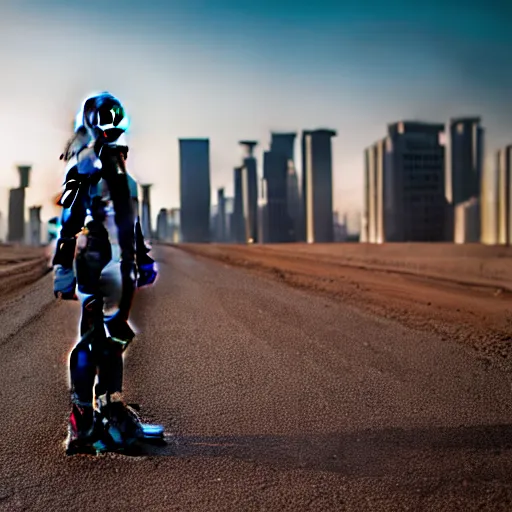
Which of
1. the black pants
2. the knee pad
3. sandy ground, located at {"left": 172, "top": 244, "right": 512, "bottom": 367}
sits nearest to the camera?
the black pants

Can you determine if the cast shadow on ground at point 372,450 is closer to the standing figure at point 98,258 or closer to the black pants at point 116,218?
the standing figure at point 98,258

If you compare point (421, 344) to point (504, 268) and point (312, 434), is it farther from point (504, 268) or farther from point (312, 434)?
point (504, 268)

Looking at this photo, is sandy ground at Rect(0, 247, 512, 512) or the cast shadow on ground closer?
sandy ground at Rect(0, 247, 512, 512)

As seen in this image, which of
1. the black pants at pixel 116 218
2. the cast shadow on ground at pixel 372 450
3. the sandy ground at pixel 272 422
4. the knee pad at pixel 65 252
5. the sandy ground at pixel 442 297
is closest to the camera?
the sandy ground at pixel 272 422

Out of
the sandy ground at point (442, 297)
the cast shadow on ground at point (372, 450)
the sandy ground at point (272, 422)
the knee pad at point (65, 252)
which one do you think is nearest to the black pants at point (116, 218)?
the knee pad at point (65, 252)

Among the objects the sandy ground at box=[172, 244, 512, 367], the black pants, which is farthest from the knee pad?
the sandy ground at box=[172, 244, 512, 367]

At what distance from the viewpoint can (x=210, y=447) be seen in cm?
430

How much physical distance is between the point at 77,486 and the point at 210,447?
1125 millimetres

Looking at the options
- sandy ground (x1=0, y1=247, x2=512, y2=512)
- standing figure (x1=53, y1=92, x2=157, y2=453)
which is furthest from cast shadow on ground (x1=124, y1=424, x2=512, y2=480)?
standing figure (x1=53, y1=92, x2=157, y2=453)

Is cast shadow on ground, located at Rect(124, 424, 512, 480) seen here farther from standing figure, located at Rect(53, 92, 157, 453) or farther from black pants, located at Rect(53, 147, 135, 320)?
black pants, located at Rect(53, 147, 135, 320)

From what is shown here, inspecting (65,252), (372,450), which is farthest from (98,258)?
(372,450)

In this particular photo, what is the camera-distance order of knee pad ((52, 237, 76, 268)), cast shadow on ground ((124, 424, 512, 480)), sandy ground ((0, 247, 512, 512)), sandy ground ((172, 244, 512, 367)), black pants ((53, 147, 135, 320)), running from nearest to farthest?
sandy ground ((0, 247, 512, 512)) < black pants ((53, 147, 135, 320)) < knee pad ((52, 237, 76, 268)) < cast shadow on ground ((124, 424, 512, 480)) < sandy ground ((172, 244, 512, 367))

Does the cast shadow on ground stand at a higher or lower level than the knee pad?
lower

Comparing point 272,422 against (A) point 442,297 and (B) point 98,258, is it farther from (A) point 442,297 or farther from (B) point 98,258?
(A) point 442,297
